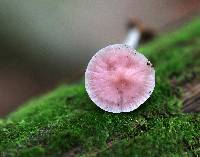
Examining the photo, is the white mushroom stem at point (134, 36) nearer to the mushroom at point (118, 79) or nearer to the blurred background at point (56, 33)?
the blurred background at point (56, 33)

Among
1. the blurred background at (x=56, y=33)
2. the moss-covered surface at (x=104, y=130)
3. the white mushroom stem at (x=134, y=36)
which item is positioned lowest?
the moss-covered surface at (x=104, y=130)

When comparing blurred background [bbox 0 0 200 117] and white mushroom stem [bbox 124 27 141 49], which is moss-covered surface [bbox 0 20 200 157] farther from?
blurred background [bbox 0 0 200 117]

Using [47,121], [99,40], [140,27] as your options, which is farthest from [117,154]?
A: [99,40]

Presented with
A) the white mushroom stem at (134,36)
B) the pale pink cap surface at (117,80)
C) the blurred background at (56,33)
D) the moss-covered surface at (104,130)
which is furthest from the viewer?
the blurred background at (56,33)

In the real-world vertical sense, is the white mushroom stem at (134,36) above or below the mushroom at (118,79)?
above

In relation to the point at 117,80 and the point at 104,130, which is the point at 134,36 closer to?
the point at 117,80

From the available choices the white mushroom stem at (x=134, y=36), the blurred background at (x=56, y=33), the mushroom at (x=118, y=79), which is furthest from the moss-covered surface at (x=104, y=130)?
the blurred background at (x=56, y=33)

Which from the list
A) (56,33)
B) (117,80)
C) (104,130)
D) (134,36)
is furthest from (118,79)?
(56,33)
